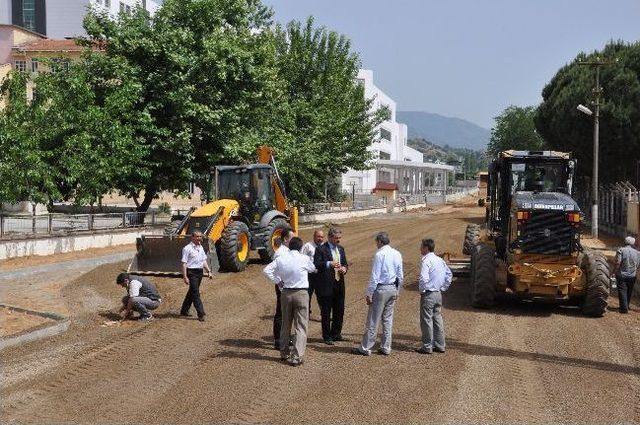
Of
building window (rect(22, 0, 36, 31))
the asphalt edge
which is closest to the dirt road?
the asphalt edge

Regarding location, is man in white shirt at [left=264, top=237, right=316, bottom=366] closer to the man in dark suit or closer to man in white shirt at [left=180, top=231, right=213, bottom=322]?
the man in dark suit

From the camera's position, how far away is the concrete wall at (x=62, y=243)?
71.8ft

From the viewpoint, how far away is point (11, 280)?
18281 millimetres

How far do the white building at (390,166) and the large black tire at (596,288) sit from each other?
6858cm

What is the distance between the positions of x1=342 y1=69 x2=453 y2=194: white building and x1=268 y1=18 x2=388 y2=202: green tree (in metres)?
37.1

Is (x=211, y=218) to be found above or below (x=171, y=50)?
below

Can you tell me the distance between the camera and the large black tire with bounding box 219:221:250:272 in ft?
64.4

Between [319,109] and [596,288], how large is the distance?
97.5 ft

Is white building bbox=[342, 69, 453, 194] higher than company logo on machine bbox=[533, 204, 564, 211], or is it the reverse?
white building bbox=[342, 69, 453, 194]

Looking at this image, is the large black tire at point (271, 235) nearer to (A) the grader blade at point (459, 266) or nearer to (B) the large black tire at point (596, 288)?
Result: (A) the grader blade at point (459, 266)

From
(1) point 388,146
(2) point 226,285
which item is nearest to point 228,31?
(2) point 226,285

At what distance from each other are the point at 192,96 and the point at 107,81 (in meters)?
3.44

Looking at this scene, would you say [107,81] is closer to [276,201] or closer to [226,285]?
[276,201]

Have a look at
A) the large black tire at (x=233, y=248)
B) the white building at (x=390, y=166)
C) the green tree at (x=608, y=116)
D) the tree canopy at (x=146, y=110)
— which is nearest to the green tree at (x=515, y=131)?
the white building at (x=390, y=166)
